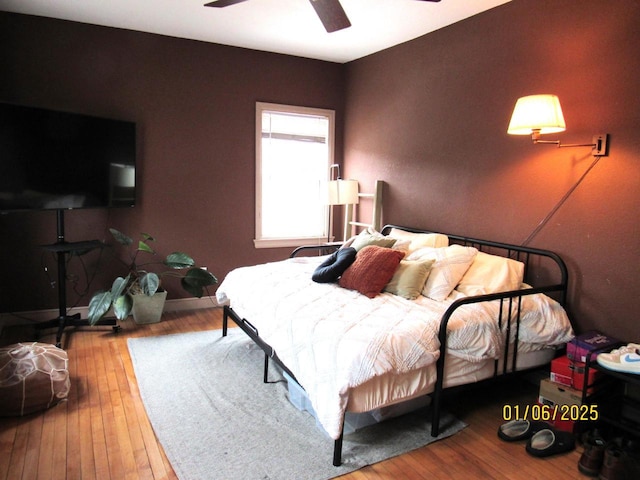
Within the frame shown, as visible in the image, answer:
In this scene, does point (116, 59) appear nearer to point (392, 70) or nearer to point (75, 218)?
point (75, 218)

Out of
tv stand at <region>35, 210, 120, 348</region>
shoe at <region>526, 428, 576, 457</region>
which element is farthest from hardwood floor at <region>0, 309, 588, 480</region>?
tv stand at <region>35, 210, 120, 348</region>

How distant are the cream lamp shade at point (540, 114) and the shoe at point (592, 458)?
1.64 metres

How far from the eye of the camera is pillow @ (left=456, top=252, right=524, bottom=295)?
2.90 metres

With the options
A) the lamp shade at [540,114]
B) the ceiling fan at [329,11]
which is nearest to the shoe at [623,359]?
the lamp shade at [540,114]

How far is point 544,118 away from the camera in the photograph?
2553 millimetres

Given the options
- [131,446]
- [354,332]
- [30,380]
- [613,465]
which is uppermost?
[354,332]

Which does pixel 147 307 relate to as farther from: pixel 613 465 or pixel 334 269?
pixel 613 465

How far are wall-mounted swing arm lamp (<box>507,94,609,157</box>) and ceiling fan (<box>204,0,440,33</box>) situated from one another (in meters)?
1.15

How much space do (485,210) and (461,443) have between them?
5.57 feet

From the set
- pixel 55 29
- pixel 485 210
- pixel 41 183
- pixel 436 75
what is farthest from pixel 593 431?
pixel 55 29

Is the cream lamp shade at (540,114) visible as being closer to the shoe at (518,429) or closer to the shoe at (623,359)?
the shoe at (623,359)

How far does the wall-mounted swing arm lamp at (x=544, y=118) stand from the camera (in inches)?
101

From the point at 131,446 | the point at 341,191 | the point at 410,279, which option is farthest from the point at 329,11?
the point at 131,446

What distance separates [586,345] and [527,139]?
1.37m
